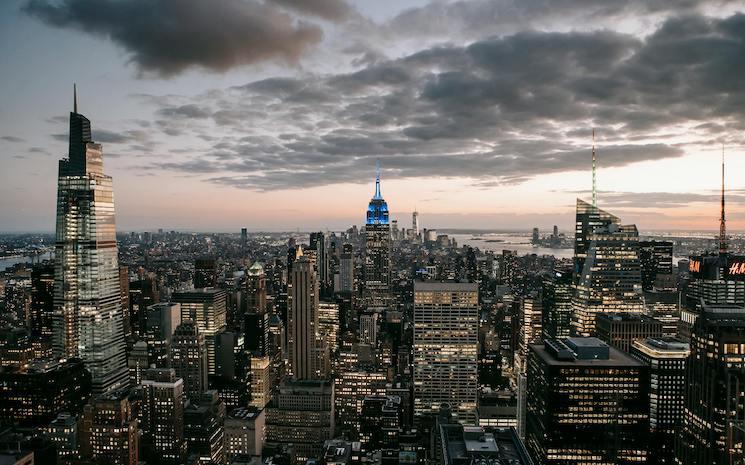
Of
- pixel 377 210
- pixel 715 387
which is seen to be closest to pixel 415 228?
pixel 377 210

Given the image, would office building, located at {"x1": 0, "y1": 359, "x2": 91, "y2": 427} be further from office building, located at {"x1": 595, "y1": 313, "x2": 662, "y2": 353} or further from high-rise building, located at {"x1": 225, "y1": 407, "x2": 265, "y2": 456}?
office building, located at {"x1": 595, "y1": 313, "x2": 662, "y2": 353}

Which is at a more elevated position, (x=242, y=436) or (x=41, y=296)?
(x=41, y=296)

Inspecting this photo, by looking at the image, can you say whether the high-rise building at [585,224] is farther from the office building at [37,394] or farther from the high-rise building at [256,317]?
the office building at [37,394]

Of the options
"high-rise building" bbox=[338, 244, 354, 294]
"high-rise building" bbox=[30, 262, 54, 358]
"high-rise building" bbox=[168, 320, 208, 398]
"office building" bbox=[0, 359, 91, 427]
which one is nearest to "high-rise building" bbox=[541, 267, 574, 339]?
"high-rise building" bbox=[168, 320, 208, 398]

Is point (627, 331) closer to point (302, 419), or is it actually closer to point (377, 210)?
point (302, 419)

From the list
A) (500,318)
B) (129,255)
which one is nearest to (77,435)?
(129,255)

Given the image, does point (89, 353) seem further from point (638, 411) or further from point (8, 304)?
point (638, 411)
